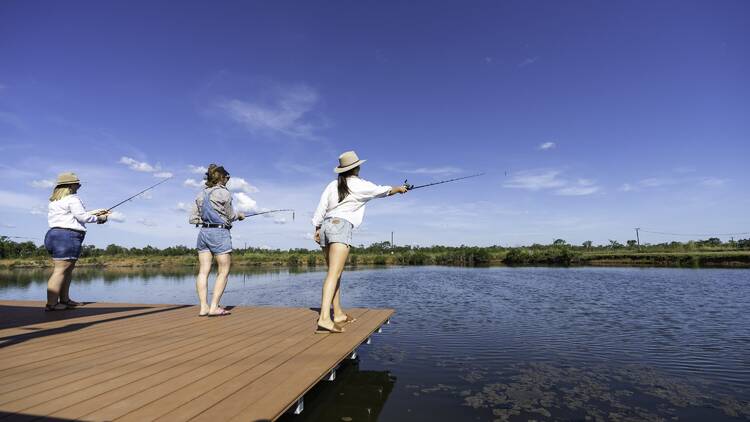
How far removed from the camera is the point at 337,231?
4.41 m

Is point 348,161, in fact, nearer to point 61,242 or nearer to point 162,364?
point 162,364

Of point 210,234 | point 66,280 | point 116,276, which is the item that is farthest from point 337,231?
point 116,276

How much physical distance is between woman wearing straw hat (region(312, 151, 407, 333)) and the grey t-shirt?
165 centimetres

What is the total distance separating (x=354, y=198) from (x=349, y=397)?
206 cm

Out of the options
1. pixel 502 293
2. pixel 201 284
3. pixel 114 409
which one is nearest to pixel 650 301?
pixel 502 293

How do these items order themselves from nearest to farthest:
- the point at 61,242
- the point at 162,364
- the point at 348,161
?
the point at 162,364 < the point at 348,161 < the point at 61,242

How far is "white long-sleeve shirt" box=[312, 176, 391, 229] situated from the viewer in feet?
14.7

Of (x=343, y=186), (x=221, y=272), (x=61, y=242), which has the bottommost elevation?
(x=221, y=272)

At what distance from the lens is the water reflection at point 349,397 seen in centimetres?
330

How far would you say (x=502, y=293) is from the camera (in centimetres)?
1319

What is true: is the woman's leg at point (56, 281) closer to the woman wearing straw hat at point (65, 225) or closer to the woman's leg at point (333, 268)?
the woman wearing straw hat at point (65, 225)

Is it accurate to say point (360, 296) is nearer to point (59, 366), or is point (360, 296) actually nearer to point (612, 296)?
point (612, 296)

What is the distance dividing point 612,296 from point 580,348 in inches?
306

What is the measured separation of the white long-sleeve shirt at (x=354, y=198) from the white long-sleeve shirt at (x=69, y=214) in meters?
3.76
